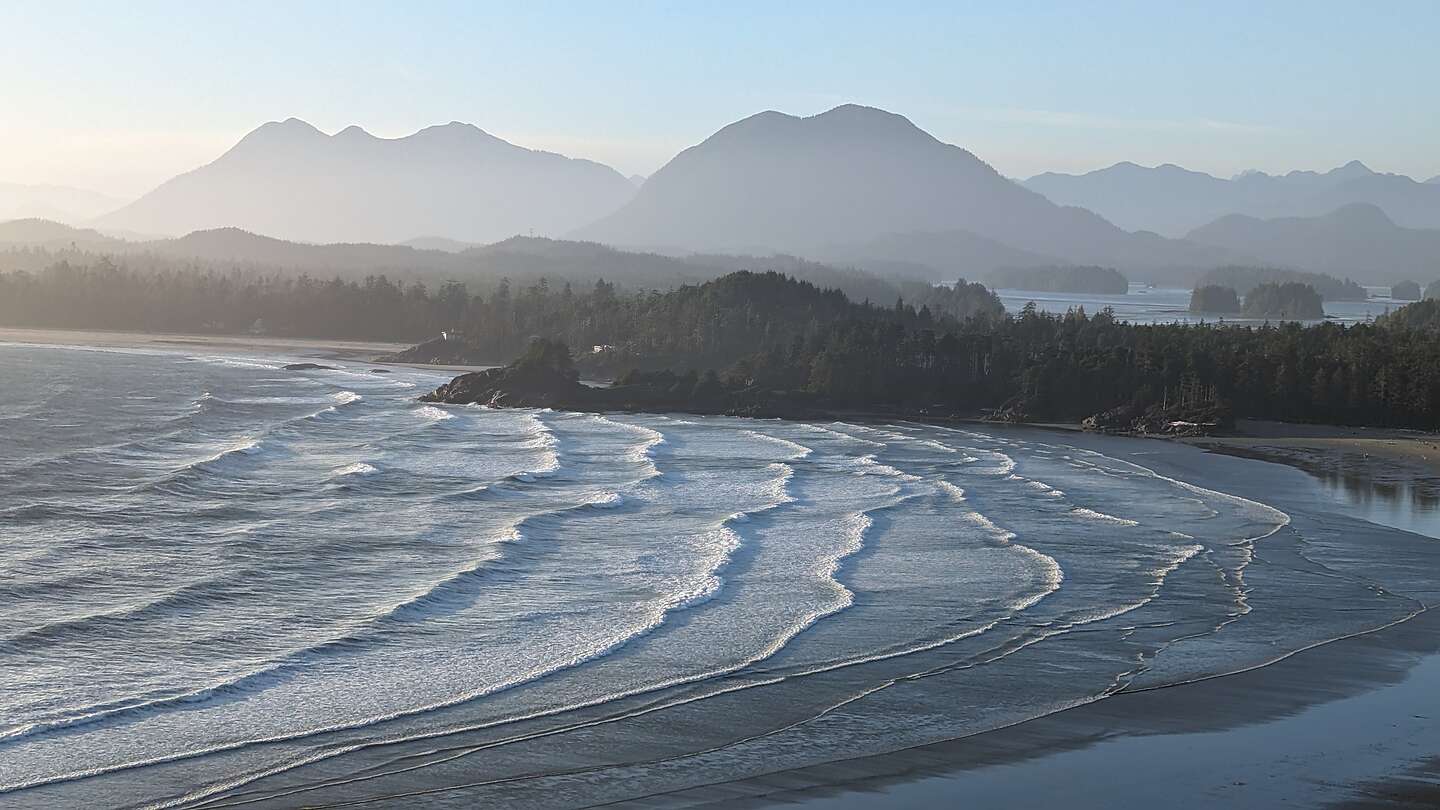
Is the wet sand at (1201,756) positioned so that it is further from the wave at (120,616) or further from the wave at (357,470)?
the wave at (357,470)

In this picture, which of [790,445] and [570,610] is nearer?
[570,610]

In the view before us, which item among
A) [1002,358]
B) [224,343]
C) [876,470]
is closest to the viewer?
[876,470]

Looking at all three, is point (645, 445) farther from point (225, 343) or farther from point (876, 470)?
point (225, 343)

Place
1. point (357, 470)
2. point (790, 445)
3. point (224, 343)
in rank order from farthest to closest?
point (224, 343), point (790, 445), point (357, 470)

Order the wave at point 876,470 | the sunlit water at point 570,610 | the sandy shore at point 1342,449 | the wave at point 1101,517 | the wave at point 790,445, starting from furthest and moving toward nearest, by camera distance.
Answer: the wave at point 790,445 < the sandy shore at point 1342,449 < the wave at point 876,470 < the wave at point 1101,517 < the sunlit water at point 570,610

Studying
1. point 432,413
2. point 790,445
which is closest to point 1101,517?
point 790,445

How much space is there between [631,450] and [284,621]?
39.2m

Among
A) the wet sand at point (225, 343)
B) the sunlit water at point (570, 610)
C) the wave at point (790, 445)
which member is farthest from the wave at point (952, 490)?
the wet sand at point (225, 343)

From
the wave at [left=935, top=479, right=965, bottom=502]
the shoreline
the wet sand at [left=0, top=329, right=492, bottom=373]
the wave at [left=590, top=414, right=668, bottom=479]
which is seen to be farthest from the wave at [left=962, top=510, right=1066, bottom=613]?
the wet sand at [left=0, top=329, right=492, bottom=373]

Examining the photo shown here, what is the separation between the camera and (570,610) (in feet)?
99.9

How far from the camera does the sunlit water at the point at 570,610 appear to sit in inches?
821

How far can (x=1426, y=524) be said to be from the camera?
155 ft

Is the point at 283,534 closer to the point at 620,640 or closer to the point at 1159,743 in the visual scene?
the point at 620,640

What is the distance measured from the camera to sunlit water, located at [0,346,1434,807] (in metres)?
20.9
